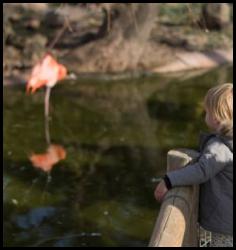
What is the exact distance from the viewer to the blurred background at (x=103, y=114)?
4918 mm

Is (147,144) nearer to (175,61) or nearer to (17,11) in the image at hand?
(175,61)

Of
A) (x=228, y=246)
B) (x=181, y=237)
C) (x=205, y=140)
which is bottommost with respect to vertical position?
(x=228, y=246)

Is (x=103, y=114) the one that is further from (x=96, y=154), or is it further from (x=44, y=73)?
(x=96, y=154)

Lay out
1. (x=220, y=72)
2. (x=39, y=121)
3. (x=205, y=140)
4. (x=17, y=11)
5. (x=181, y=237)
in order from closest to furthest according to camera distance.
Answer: (x=181, y=237)
(x=205, y=140)
(x=39, y=121)
(x=220, y=72)
(x=17, y=11)

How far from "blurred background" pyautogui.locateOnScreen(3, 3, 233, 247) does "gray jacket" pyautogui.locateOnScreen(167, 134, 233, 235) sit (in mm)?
1897

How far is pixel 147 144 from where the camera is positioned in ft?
22.4

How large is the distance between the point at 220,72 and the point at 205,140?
8.23m

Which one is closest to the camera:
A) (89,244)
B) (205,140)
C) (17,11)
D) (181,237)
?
(181,237)

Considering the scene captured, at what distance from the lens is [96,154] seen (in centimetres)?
646

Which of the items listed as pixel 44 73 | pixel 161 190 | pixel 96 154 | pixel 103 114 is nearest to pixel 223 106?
pixel 161 190

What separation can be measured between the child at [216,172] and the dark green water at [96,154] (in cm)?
204

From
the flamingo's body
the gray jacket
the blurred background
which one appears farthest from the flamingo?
the gray jacket

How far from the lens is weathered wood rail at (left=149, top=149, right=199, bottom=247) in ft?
6.89

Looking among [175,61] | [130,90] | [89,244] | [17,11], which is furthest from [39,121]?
[17,11]
